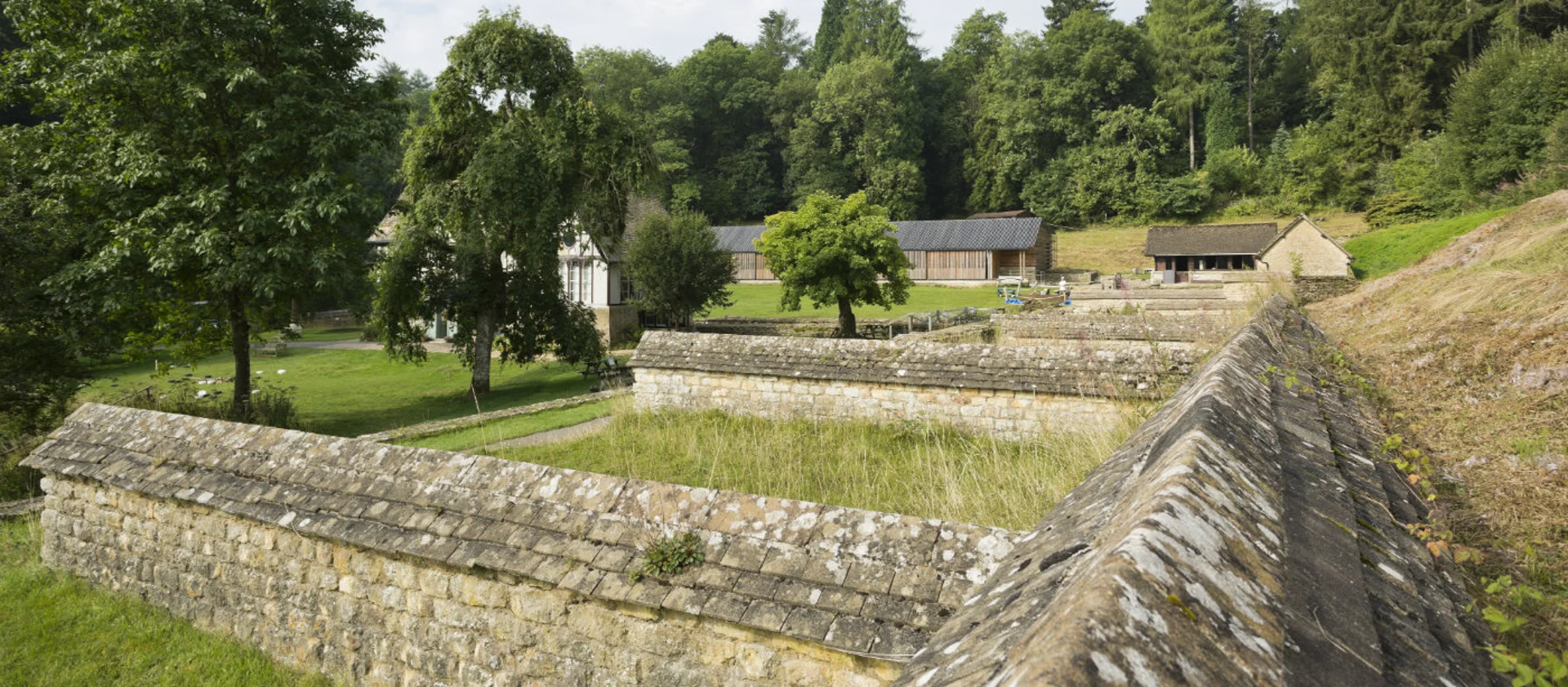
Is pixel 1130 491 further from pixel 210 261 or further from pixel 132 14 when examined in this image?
pixel 132 14

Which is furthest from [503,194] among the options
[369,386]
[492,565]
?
[492,565]

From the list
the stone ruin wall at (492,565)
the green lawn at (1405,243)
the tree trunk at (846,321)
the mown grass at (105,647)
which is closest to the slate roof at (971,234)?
the green lawn at (1405,243)

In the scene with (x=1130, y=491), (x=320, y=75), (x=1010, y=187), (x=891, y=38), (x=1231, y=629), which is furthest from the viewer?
(x=891, y=38)

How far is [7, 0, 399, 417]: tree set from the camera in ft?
42.0

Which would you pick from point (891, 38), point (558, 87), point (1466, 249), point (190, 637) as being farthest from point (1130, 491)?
point (891, 38)

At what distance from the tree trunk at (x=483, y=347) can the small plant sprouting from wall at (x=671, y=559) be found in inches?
757

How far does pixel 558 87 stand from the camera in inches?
818

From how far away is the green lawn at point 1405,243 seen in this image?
19.5 m

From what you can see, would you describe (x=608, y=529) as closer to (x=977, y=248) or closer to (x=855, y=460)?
(x=855, y=460)

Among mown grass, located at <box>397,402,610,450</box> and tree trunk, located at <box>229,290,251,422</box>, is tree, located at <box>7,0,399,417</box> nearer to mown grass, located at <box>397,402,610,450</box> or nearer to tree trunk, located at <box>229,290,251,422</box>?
tree trunk, located at <box>229,290,251,422</box>

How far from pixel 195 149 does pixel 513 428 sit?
8.21 meters

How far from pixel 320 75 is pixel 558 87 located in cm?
668

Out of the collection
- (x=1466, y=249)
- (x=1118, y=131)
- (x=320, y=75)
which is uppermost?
(x=1118, y=131)

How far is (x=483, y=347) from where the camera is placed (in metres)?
21.3
